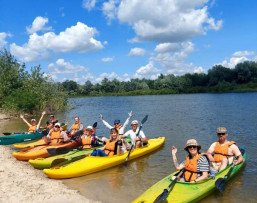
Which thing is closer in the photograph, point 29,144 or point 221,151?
point 221,151

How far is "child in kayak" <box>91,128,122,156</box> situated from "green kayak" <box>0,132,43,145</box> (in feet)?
22.0

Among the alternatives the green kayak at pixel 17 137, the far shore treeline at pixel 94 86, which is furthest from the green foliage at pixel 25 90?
the green kayak at pixel 17 137

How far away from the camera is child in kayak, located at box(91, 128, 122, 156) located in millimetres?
12320

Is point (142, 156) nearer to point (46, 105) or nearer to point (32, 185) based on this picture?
point (32, 185)

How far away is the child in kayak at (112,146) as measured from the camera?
12320mm

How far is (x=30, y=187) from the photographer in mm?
9711

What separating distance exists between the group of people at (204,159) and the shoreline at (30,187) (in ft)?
8.55

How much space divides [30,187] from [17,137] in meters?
8.38

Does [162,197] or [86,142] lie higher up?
[86,142]

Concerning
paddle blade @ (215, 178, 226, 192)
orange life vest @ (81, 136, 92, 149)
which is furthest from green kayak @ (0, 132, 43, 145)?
paddle blade @ (215, 178, 226, 192)

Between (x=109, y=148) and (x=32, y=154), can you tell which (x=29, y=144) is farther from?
(x=109, y=148)

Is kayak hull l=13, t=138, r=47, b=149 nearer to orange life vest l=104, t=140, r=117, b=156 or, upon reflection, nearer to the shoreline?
the shoreline

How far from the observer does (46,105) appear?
3906 centimetres

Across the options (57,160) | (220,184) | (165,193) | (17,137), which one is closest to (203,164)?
(220,184)
